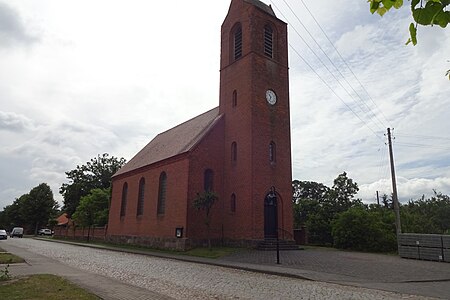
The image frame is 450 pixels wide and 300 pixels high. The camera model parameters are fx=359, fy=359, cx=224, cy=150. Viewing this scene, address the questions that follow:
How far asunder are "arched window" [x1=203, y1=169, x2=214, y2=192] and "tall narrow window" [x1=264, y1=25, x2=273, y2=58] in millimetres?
9873

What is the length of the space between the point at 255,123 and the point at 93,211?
24.4 m

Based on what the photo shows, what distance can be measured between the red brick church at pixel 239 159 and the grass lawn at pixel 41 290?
13927mm

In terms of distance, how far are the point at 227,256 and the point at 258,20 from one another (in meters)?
17.4

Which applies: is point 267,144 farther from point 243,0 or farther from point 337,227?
point 243,0

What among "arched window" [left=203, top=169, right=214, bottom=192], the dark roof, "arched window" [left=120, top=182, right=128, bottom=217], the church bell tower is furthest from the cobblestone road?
"arched window" [left=120, top=182, right=128, bottom=217]

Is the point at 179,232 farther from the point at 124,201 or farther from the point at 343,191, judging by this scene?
the point at 343,191

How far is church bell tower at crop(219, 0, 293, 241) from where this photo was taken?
2383 cm

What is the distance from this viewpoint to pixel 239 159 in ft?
82.1

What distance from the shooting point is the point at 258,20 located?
88.6 ft

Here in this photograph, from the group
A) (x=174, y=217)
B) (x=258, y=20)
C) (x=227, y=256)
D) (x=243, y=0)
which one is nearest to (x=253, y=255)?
(x=227, y=256)

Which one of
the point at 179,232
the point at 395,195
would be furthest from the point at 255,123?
the point at 395,195

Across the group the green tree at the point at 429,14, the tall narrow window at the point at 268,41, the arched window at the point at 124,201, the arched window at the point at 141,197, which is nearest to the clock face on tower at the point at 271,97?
the tall narrow window at the point at 268,41

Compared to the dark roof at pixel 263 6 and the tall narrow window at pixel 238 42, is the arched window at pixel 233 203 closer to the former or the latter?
the tall narrow window at pixel 238 42

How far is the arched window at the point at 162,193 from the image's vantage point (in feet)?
91.2
